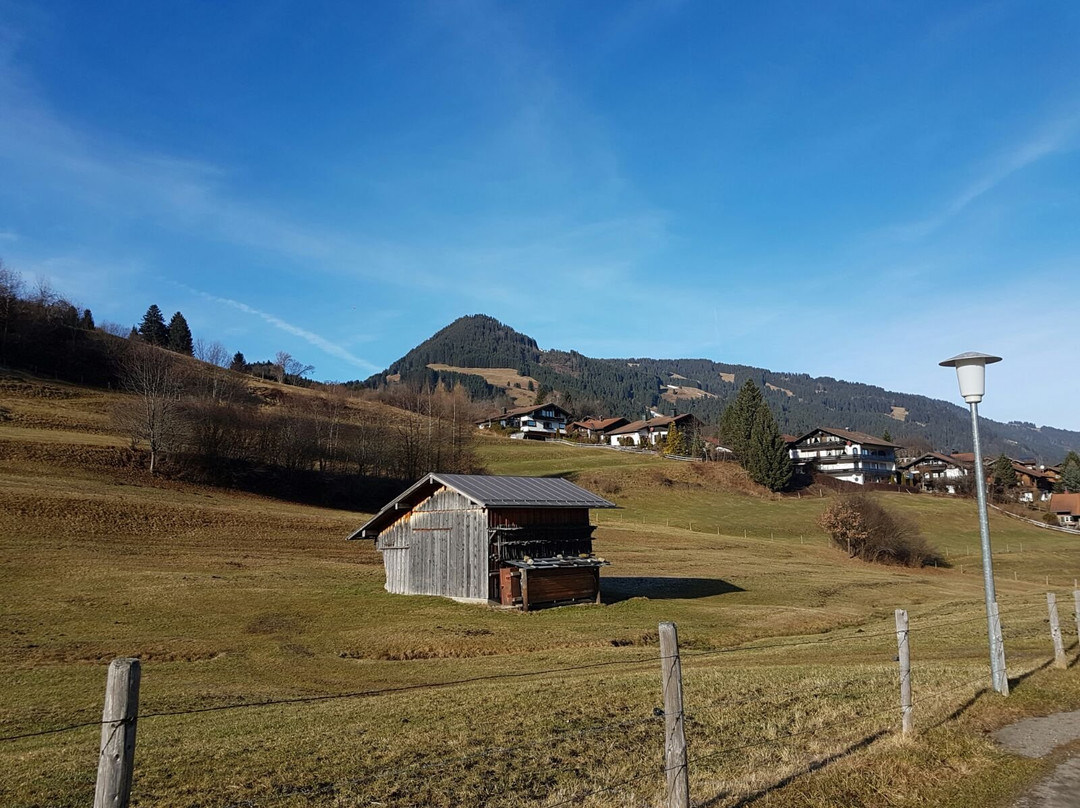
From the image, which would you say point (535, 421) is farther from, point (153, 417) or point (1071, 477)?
point (153, 417)

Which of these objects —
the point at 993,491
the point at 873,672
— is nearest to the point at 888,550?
the point at 873,672

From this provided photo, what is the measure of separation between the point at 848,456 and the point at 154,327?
14506cm

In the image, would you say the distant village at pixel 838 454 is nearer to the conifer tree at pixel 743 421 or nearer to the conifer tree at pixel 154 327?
the conifer tree at pixel 743 421

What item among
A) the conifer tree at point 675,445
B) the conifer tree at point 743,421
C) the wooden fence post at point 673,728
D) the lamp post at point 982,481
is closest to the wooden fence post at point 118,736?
the wooden fence post at point 673,728

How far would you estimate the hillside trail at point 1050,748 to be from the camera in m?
8.02

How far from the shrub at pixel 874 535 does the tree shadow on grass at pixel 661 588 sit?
25.4 metres

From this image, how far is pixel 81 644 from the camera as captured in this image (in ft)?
76.4

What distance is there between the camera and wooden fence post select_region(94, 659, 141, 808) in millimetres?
5152

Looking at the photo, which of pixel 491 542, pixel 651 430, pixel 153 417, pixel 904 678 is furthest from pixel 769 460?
pixel 904 678

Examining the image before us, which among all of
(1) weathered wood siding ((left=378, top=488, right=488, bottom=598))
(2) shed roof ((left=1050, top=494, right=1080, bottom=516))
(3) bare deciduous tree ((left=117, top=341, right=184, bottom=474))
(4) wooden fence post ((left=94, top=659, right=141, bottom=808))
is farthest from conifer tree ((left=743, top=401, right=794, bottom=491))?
(4) wooden fence post ((left=94, top=659, right=141, bottom=808))

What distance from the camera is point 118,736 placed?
17.2 feet

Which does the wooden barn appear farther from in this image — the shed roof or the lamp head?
the shed roof

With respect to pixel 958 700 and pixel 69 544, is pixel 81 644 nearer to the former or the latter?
pixel 69 544

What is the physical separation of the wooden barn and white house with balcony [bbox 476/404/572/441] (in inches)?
Answer: 4600
